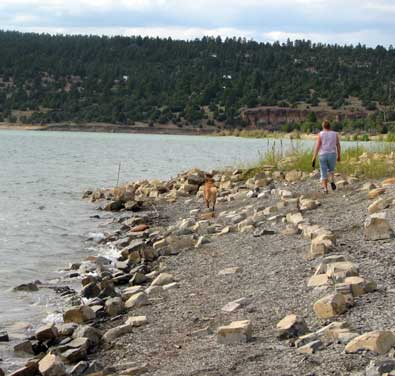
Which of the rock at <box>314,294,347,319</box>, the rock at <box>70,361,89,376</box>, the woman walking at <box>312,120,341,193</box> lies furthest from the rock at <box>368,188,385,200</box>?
the rock at <box>70,361,89,376</box>

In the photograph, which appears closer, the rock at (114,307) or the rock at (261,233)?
the rock at (114,307)

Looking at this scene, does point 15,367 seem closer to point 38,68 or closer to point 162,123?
point 162,123

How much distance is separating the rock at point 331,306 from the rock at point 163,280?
3592mm

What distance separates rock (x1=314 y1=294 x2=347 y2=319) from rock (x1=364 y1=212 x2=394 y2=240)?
2881 mm

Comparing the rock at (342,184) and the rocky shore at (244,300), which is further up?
the rock at (342,184)

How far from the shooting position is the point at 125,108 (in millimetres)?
122938

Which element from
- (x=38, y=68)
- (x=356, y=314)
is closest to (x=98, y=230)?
(x=356, y=314)

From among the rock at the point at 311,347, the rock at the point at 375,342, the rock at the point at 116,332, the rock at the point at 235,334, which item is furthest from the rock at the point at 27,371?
the rock at the point at 375,342

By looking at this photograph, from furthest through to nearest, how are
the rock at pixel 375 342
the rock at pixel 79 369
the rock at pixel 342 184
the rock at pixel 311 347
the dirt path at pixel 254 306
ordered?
the rock at pixel 342 184 < the rock at pixel 79 369 < the dirt path at pixel 254 306 < the rock at pixel 311 347 < the rock at pixel 375 342

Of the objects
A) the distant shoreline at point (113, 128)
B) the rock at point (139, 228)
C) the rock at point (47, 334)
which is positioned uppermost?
the rock at point (47, 334)

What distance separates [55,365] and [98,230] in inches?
452

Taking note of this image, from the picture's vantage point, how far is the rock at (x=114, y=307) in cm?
897

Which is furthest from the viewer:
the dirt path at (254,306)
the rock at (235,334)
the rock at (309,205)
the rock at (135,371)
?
the rock at (309,205)

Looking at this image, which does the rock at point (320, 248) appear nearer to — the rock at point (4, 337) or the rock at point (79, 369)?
the rock at point (79, 369)
